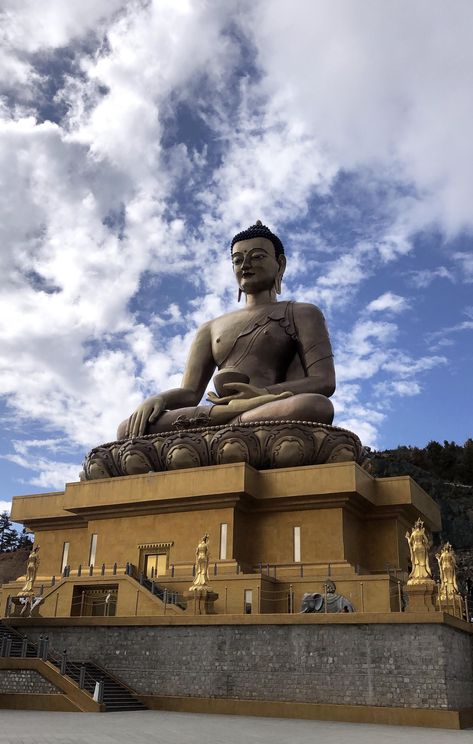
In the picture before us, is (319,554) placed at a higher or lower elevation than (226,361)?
lower

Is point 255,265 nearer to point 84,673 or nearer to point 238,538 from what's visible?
point 238,538

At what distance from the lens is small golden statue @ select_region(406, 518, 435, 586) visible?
1032cm

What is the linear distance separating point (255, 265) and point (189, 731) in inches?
517

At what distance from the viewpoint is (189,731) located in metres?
7.81

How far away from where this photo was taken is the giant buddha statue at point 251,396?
49.3ft

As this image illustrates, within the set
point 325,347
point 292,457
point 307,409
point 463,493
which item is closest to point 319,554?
point 292,457

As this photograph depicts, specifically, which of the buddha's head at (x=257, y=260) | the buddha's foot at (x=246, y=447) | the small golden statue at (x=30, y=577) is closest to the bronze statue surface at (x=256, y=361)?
the buddha's head at (x=257, y=260)

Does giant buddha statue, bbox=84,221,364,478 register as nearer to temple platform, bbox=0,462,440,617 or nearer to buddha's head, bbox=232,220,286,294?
buddha's head, bbox=232,220,286,294

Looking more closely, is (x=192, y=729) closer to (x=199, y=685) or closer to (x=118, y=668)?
(x=199, y=685)

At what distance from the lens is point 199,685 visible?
33.9ft

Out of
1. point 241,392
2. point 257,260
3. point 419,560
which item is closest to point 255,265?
point 257,260

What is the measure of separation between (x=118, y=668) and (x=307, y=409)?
A: 6657mm

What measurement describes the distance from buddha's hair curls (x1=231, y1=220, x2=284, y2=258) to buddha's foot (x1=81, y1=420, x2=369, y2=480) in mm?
5885

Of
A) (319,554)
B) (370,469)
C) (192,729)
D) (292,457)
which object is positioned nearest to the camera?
(192,729)
